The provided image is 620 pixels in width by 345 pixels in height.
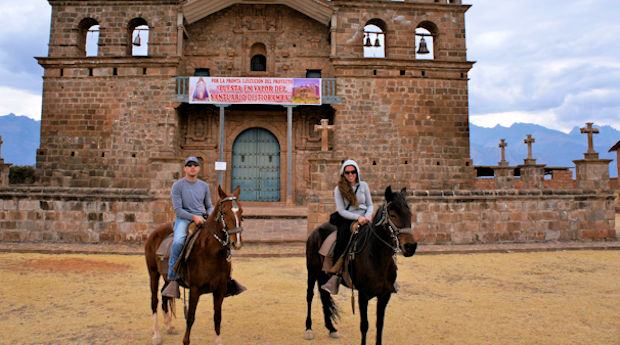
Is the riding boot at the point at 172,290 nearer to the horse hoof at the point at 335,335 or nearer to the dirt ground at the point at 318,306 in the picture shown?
the dirt ground at the point at 318,306

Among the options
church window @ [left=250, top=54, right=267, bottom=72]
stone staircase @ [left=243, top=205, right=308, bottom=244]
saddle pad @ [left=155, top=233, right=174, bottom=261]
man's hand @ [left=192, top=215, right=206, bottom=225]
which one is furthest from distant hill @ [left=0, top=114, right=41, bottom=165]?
man's hand @ [left=192, top=215, right=206, bottom=225]

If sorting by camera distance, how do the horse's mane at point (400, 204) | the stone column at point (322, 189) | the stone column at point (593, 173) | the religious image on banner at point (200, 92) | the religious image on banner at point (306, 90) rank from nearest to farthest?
the horse's mane at point (400, 204), the stone column at point (322, 189), the stone column at point (593, 173), the religious image on banner at point (200, 92), the religious image on banner at point (306, 90)

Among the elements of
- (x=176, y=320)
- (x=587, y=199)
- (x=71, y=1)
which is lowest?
(x=176, y=320)

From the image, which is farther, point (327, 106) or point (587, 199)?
point (327, 106)

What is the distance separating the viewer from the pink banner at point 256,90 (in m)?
16.2

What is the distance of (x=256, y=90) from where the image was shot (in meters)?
16.4

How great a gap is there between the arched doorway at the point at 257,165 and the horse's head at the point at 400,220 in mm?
14553

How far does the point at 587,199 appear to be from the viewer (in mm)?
9750

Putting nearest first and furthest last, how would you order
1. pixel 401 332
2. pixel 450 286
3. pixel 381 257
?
pixel 381 257
pixel 401 332
pixel 450 286

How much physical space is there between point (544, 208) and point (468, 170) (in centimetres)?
730

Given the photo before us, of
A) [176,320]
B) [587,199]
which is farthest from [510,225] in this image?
[176,320]

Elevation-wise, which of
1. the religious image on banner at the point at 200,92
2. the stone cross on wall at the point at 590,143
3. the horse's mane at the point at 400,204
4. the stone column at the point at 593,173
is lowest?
the horse's mane at the point at 400,204

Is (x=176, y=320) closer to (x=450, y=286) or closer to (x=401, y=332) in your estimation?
(x=401, y=332)

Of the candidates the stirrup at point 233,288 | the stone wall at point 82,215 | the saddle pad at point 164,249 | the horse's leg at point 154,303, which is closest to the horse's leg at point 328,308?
the stirrup at point 233,288
